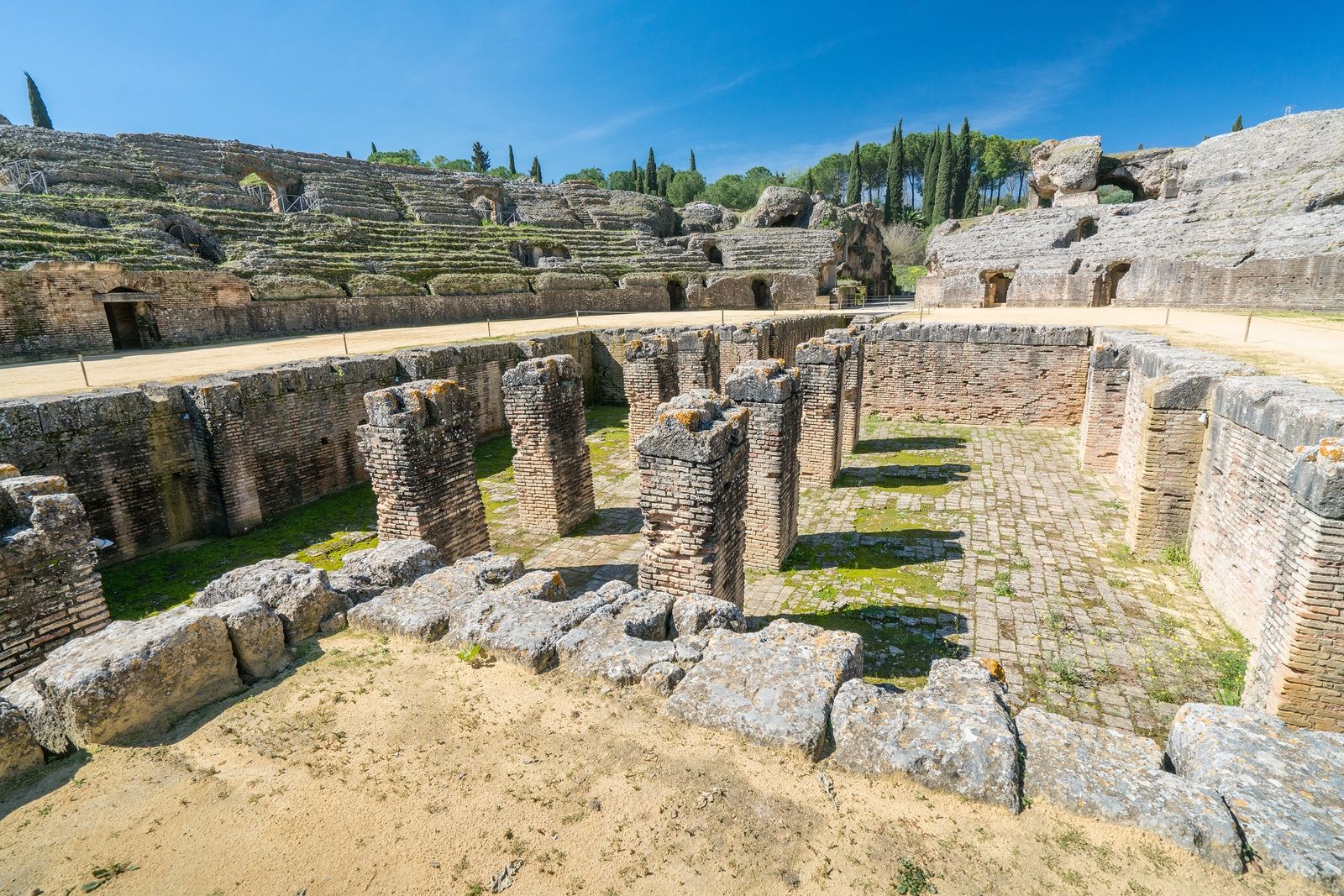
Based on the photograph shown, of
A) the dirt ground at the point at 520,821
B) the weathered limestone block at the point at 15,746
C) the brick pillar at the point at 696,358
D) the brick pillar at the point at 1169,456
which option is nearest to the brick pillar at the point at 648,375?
the brick pillar at the point at 696,358

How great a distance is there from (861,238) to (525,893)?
4916 cm

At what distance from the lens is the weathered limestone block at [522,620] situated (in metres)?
3.99

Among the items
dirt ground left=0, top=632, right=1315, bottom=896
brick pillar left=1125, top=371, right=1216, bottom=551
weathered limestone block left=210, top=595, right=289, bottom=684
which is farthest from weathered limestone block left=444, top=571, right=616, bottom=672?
brick pillar left=1125, top=371, right=1216, bottom=551

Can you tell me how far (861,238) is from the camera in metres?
45.9

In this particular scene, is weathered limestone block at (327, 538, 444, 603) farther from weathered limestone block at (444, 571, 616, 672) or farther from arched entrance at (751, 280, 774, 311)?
arched entrance at (751, 280, 774, 311)

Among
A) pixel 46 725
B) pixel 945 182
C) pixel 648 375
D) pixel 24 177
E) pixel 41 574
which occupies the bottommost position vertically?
pixel 46 725

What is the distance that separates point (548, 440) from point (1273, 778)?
802 centimetres

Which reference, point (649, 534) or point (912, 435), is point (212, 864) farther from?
point (912, 435)

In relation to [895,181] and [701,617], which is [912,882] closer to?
[701,617]

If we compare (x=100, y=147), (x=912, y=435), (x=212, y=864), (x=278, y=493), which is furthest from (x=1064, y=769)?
(x=100, y=147)

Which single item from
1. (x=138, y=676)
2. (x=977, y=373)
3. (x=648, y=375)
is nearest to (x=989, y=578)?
Result: (x=648, y=375)

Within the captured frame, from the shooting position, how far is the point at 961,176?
59281 millimetres

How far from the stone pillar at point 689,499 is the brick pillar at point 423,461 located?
2.86 meters

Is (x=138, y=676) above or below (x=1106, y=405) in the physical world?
above
